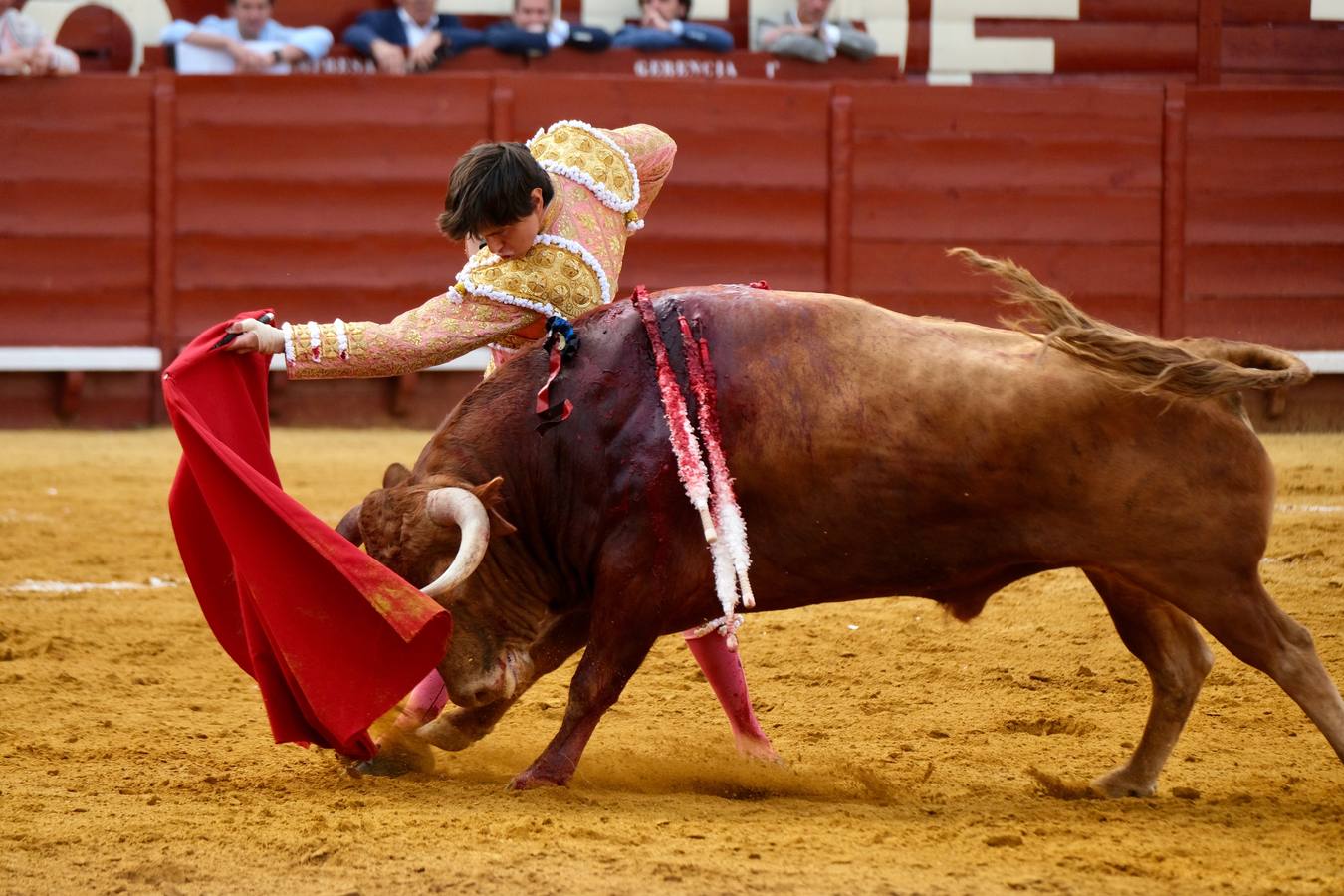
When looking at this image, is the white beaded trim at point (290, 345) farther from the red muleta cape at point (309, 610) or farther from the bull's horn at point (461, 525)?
the bull's horn at point (461, 525)

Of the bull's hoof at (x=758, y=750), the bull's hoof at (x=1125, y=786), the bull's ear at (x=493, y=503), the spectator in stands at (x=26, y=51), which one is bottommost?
the bull's hoof at (x=758, y=750)

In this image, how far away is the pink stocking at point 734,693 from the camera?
3.20 m

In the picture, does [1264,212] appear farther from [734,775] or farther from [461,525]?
[461,525]

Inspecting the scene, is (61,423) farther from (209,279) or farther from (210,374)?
(210,374)

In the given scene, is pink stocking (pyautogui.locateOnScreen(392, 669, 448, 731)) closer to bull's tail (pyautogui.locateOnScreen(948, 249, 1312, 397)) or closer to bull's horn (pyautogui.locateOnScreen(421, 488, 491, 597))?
bull's horn (pyautogui.locateOnScreen(421, 488, 491, 597))

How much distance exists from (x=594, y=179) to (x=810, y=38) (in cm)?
570

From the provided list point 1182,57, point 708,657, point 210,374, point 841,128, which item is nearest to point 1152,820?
point 708,657

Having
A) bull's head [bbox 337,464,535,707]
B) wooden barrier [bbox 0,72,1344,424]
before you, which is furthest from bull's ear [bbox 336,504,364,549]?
wooden barrier [bbox 0,72,1344,424]

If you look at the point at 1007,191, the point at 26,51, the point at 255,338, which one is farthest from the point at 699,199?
the point at 255,338

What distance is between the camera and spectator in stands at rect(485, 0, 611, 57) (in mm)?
8391

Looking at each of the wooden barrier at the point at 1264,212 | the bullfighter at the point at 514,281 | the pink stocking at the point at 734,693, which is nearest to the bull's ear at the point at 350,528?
the bullfighter at the point at 514,281

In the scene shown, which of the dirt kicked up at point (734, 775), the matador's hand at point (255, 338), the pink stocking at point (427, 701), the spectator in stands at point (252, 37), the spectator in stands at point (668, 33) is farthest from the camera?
the spectator in stands at point (668, 33)

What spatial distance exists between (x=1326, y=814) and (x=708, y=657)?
3.68ft

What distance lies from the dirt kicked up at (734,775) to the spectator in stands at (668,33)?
14.5 feet
